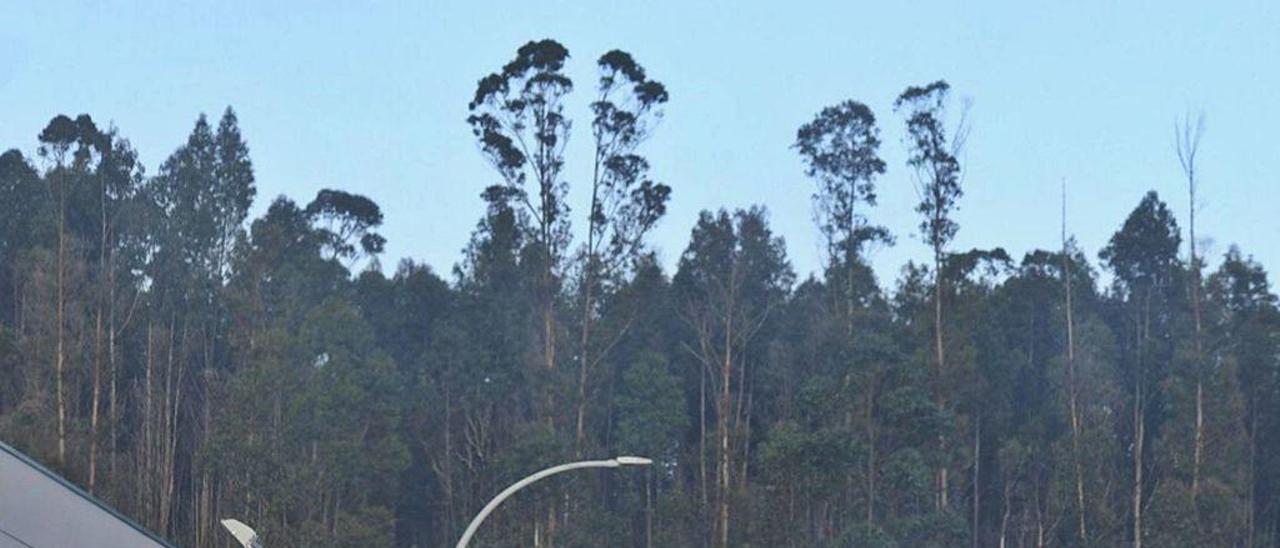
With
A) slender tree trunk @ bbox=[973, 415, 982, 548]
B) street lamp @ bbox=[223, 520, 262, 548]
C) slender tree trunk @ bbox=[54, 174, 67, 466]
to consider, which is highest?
slender tree trunk @ bbox=[54, 174, 67, 466]

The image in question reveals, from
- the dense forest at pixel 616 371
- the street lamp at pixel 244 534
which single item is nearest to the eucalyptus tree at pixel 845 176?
the dense forest at pixel 616 371

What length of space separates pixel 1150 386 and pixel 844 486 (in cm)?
1765

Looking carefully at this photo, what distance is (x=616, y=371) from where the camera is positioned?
77.6m

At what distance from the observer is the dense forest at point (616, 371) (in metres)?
61.4

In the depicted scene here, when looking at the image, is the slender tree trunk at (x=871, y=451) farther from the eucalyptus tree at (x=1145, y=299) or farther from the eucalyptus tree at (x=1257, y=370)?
the eucalyptus tree at (x=1257, y=370)

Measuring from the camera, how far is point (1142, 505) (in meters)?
67.9

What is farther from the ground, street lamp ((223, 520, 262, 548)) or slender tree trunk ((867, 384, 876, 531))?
slender tree trunk ((867, 384, 876, 531))

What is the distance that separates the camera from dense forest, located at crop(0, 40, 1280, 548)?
2419 inches

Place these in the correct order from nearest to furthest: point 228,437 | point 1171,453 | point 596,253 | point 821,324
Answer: point 228,437 → point 1171,453 → point 596,253 → point 821,324

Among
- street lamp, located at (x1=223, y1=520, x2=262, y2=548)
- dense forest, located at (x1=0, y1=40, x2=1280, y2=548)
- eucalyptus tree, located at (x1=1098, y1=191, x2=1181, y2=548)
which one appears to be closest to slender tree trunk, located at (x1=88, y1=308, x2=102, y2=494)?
dense forest, located at (x1=0, y1=40, x2=1280, y2=548)

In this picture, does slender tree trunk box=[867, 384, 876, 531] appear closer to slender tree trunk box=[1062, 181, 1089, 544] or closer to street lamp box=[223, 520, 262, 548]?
slender tree trunk box=[1062, 181, 1089, 544]

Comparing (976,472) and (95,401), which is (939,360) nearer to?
(976,472)

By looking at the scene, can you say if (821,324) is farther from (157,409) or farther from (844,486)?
(157,409)

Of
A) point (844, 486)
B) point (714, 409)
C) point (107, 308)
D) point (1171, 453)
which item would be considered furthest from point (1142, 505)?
point (107, 308)
